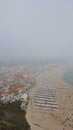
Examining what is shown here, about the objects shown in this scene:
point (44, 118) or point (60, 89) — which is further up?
point (60, 89)

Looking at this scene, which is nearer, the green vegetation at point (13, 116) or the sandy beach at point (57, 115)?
the green vegetation at point (13, 116)


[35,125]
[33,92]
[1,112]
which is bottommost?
[35,125]

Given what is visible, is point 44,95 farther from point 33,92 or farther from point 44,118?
point 44,118

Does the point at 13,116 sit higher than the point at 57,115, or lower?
higher

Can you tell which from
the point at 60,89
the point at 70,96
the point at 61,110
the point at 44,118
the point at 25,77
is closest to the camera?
the point at 44,118

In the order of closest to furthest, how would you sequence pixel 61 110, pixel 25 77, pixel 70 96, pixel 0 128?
pixel 0 128 < pixel 61 110 < pixel 70 96 < pixel 25 77

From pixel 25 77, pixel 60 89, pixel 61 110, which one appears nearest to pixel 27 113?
pixel 61 110

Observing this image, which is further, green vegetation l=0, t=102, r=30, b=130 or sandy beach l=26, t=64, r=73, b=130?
sandy beach l=26, t=64, r=73, b=130

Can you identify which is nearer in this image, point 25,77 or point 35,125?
point 35,125
